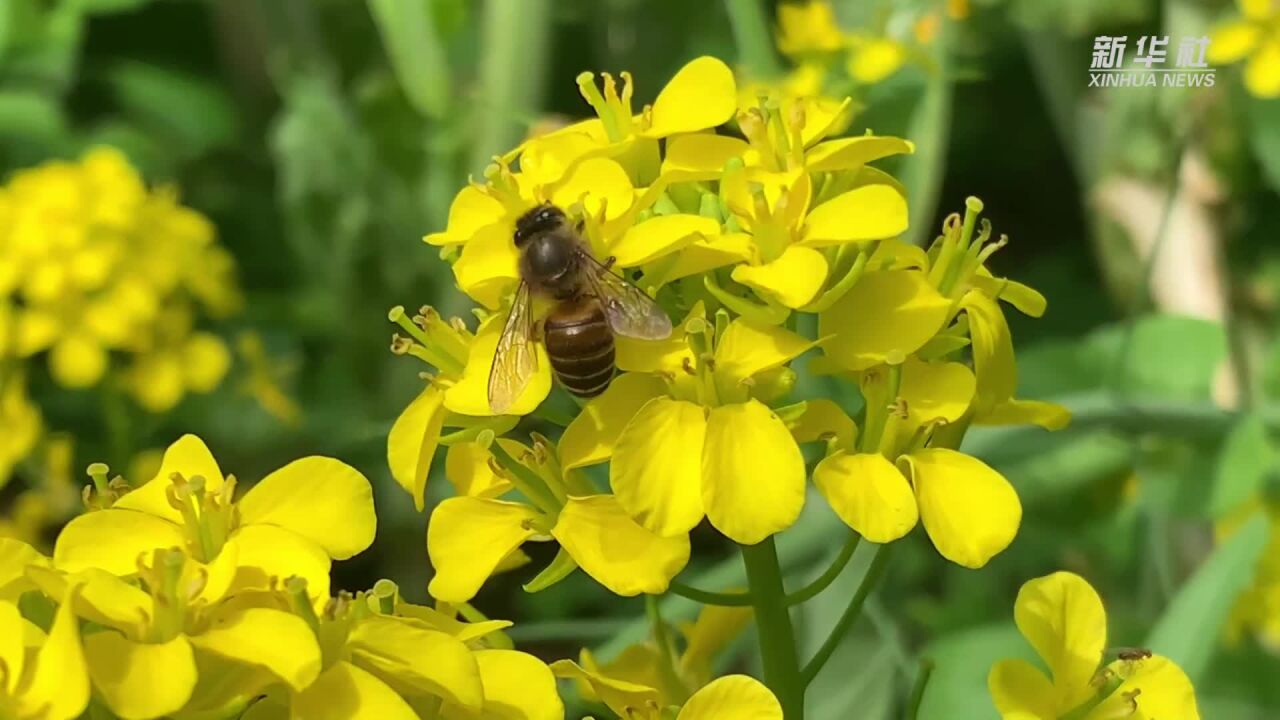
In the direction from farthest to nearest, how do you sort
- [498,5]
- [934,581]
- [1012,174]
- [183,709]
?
[1012,174], [934,581], [498,5], [183,709]

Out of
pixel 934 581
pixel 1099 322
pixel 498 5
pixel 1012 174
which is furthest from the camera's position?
pixel 1012 174

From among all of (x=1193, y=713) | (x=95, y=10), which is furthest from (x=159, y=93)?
(x=1193, y=713)

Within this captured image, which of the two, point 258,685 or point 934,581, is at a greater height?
point 258,685

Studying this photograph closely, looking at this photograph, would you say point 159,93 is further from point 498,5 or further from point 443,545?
point 443,545

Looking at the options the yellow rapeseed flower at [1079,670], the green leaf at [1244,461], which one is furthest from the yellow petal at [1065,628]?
the green leaf at [1244,461]

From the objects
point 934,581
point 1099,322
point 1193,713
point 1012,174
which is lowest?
point 934,581

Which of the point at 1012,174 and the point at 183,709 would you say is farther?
the point at 1012,174

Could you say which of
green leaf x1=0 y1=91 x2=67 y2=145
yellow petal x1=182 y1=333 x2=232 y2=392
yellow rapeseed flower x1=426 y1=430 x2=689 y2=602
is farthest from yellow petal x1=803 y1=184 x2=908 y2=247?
green leaf x1=0 y1=91 x2=67 y2=145
